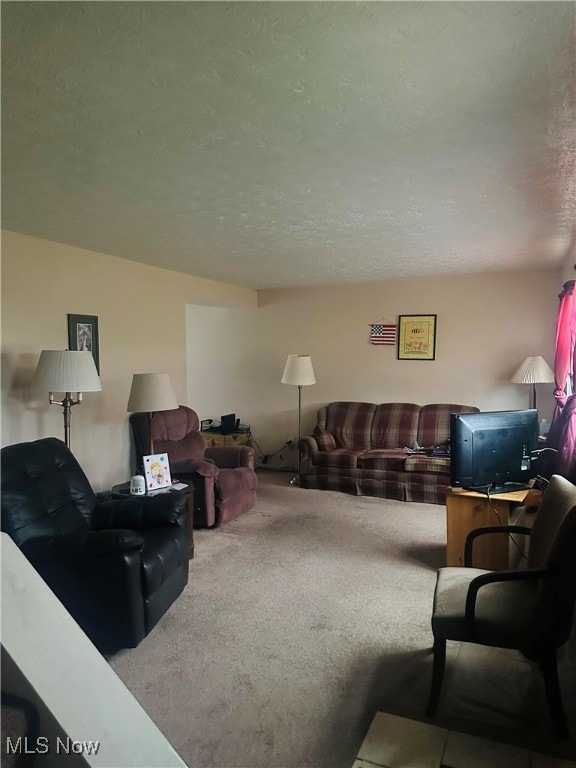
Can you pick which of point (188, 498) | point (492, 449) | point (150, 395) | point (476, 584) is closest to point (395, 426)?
point (492, 449)

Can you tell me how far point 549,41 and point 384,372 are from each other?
467cm

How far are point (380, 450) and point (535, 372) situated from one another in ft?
5.88

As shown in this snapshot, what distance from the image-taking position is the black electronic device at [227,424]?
5938mm

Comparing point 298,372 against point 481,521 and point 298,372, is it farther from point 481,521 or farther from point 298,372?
point 481,521

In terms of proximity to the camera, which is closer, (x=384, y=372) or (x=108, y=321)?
(x=108, y=321)

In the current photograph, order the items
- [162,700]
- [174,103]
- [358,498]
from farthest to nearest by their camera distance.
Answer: [358,498]
[162,700]
[174,103]

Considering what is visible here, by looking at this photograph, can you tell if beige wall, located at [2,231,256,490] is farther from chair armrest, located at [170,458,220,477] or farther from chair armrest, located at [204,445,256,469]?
chair armrest, located at [204,445,256,469]

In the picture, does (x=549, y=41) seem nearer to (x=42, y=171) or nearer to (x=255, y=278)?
(x=42, y=171)

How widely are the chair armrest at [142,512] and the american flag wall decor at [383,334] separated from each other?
11.7ft

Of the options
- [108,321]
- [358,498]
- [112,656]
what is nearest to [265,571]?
[112,656]

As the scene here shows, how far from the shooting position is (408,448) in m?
5.34

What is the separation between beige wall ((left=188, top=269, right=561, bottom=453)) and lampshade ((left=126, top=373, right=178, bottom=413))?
7.53ft

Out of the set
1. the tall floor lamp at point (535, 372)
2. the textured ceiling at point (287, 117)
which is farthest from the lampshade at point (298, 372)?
the textured ceiling at point (287, 117)

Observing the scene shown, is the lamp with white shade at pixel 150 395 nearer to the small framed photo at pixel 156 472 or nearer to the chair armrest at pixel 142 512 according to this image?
the small framed photo at pixel 156 472
